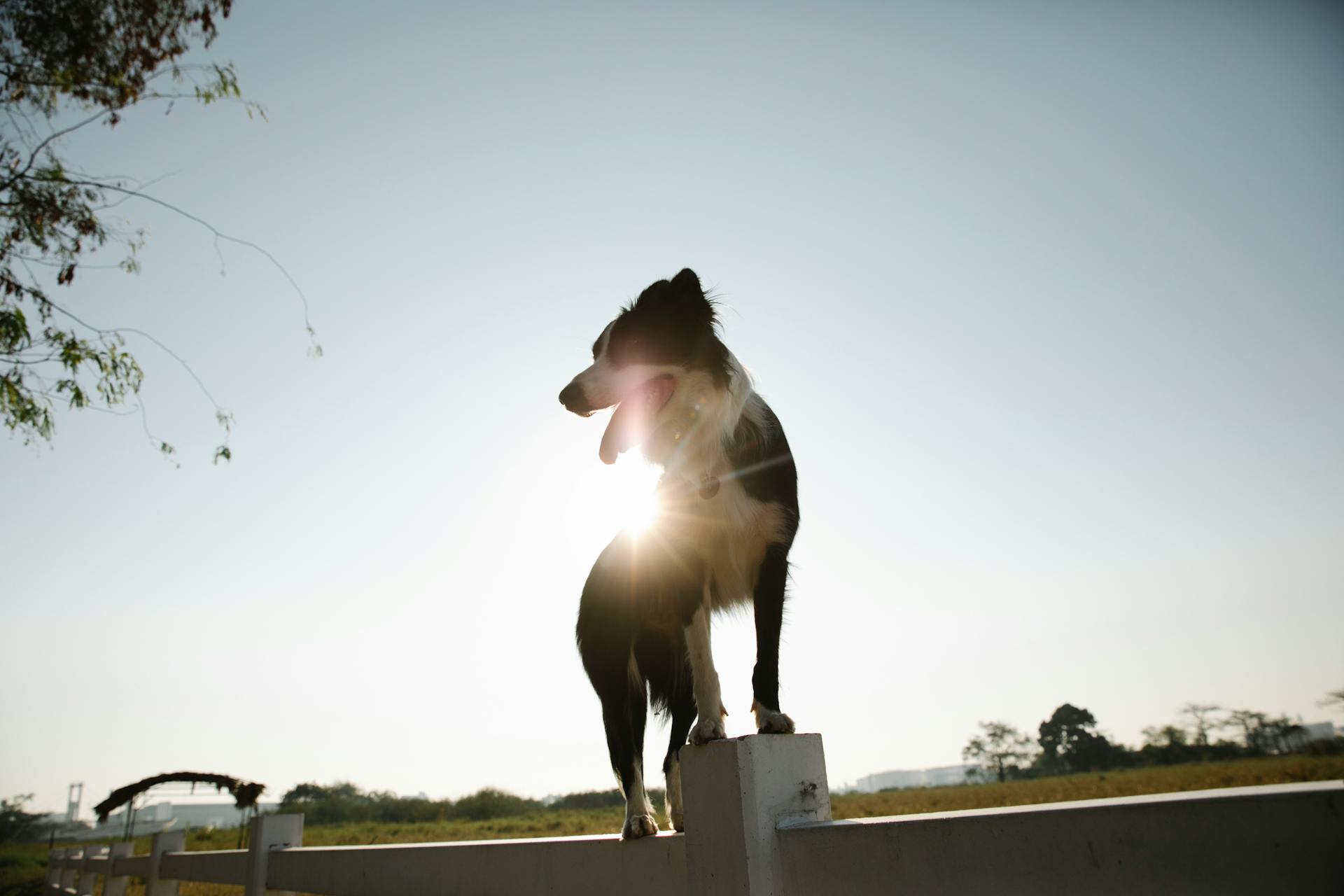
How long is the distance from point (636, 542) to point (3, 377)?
7068mm

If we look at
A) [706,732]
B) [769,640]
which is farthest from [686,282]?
[706,732]

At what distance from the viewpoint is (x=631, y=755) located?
10.7 feet

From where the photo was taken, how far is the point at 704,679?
282cm

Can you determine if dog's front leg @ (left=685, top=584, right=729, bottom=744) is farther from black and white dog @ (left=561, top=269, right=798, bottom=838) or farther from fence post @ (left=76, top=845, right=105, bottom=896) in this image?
fence post @ (left=76, top=845, right=105, bottom=896)

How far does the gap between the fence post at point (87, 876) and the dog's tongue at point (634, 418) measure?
9.83 metres

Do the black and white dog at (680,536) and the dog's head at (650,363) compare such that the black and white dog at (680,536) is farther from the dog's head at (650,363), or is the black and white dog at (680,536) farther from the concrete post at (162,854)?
the concrete post at (162,854)

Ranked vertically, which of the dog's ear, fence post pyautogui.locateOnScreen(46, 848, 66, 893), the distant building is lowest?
the distant building

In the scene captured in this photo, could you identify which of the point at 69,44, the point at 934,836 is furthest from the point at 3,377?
the point at 934,836

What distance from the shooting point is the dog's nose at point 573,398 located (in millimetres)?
3355

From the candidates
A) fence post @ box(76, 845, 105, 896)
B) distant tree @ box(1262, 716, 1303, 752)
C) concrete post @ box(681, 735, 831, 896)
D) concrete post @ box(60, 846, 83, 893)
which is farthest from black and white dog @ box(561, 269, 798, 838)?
distant tree @ box(1262, 716, 1303, 752)

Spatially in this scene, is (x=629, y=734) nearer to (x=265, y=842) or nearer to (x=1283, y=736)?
(x=265, y=842)

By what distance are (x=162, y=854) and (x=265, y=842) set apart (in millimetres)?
3303

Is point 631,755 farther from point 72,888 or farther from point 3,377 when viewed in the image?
point 72,888

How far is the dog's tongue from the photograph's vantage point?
3.25 meters
